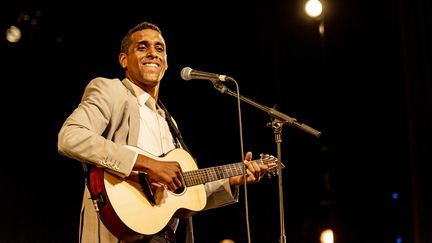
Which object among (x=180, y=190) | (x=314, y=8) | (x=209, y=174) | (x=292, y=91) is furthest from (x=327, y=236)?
(x=180, y=190)

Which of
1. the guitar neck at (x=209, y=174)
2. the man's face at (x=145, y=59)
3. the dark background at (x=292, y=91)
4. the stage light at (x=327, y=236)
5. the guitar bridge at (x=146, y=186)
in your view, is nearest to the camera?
the guitar bridge at (x=146, y=186)

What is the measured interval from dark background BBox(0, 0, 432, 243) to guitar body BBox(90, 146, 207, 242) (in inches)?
78.0

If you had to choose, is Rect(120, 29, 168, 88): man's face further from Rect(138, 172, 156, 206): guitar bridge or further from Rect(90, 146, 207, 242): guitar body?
Rect(138, 172, 156, 206): guitar bridge

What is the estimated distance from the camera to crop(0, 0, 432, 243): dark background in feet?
17.0

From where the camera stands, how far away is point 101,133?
123 inches

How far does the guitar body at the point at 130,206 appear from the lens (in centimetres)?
283

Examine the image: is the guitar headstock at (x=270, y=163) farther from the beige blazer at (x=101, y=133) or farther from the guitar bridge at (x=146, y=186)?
the guitar bridge at (x=146, y=186)

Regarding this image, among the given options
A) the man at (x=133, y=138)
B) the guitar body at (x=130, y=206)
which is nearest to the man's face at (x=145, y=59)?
the man at (x=133, y=138)

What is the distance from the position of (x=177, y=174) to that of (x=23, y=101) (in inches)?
84.4

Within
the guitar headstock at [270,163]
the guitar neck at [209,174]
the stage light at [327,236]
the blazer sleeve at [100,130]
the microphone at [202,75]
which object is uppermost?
the microphone at [202,75]

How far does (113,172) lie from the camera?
2908mm

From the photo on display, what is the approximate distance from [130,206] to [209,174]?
652mm

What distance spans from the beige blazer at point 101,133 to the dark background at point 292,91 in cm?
179

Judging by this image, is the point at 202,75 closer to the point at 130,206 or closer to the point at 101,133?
the point at 101,133
